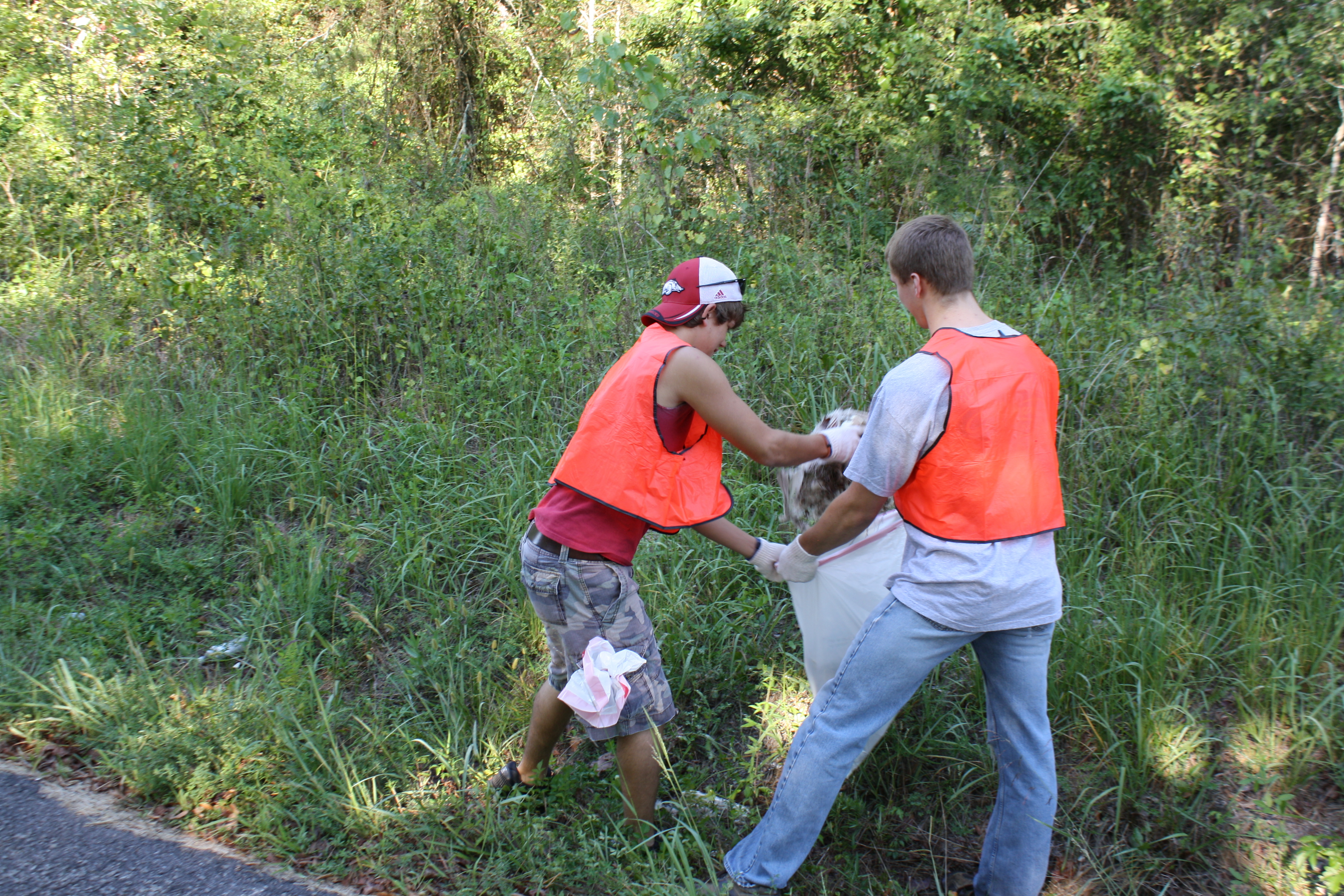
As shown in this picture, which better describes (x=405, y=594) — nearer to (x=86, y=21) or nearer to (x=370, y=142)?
(x=370, y=142)

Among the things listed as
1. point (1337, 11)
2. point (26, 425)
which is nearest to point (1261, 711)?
point (1337, 11)

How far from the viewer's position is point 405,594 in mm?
4227

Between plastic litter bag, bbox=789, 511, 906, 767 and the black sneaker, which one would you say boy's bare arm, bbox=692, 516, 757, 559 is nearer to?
plastic litter bag, bbox=789, 511, 906, 767

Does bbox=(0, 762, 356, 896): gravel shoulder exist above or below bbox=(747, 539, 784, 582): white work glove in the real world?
below

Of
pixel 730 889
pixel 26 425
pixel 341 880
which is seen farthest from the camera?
pixel 26 425

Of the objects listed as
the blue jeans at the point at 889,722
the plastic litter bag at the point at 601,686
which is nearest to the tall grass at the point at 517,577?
the blue jeans at the point at 889,722

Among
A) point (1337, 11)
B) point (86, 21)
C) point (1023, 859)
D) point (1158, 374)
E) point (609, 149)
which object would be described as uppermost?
point (86, 21)

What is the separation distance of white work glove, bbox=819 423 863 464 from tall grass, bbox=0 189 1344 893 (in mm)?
1142

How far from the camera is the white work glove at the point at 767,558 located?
2842 mm

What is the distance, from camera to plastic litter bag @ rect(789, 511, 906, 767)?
2.69 meters

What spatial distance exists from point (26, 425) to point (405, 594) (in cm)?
295

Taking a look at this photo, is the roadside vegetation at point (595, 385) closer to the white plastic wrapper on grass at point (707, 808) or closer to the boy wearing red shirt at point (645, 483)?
the white plastic wrapper on grass at point (707, 808)

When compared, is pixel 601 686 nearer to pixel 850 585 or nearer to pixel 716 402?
pixel 850 585

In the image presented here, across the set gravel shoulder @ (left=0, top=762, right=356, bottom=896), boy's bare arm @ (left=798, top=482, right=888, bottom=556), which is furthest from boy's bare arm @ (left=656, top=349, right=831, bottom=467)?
gravel shoulder @ (left=0, top=762, right=356, bottom=896)
